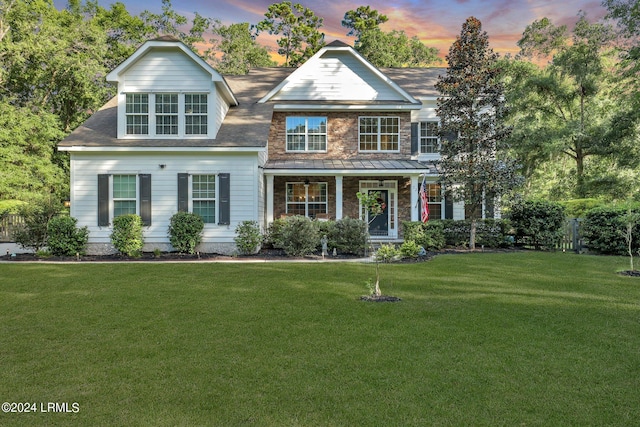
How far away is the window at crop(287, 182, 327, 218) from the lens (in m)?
17.5

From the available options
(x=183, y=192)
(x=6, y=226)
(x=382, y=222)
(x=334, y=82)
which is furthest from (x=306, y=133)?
(x=6, y=226)

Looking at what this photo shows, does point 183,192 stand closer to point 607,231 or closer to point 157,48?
point 157,48

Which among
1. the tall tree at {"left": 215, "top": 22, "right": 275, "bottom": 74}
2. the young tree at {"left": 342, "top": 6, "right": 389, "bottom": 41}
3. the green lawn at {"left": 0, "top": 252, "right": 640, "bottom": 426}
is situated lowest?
the green lawn at {"left": 0, "top": 252, "right": 640, "bottom": 426}

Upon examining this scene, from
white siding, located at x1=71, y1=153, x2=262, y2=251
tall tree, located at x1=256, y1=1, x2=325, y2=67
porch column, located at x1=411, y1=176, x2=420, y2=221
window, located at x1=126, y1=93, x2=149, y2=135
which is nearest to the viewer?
white siding, located at x1=71, y1=153, x2=262, y2=251

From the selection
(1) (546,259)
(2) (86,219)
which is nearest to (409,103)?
(1) (546,259)

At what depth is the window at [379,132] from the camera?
58.4 ft

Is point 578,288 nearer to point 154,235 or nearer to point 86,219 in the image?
point 154,235

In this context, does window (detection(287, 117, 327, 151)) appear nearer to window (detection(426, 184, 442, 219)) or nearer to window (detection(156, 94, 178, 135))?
window (detection(156, 94, 178, 135))

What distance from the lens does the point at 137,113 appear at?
1442cm

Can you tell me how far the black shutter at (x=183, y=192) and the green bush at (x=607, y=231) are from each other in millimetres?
14043

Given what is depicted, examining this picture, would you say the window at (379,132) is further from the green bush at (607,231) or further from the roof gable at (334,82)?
the green bush at (607,231)

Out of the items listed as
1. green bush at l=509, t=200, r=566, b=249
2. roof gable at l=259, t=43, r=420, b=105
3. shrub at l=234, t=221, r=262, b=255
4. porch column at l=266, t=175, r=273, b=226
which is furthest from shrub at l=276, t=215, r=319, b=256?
green bush at l=509, t=200, r=566, b=249

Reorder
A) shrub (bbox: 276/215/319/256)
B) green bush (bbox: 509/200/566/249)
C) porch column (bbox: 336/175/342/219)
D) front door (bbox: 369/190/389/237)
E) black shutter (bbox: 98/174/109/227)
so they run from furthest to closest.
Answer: front door (bbox: 369/190/389/237), porch column (bbox: 336/175/342/219), green bush (bbox: 509/200/566/249), black shutter (bbox: 98/174/109/227), shrub (bbox: 276/215/319/256)

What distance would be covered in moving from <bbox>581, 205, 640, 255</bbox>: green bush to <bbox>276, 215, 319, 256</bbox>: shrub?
9.69 meters
